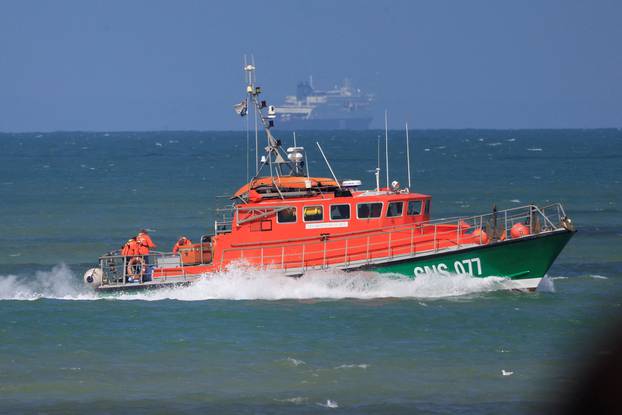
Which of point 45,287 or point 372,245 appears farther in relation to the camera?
point 45,287

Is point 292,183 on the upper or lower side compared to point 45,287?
upper

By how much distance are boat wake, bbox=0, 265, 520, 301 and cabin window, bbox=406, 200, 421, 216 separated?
62.8 inches

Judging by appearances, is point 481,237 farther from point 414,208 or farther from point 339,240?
point 339,240

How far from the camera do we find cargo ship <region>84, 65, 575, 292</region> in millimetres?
26719

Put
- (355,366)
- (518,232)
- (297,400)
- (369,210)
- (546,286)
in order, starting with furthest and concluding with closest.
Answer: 1. (546,286)
2. (369,210)
3. (518,232)
4. (355,366)
5. (297,400)

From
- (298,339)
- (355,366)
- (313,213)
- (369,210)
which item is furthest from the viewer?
(313,213)

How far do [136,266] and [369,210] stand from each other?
596 cm

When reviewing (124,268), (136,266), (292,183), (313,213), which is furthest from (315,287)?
(124,268)

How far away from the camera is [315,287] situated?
2730 cm

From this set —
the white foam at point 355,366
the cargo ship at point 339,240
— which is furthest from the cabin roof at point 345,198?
the white foam at point 355,366

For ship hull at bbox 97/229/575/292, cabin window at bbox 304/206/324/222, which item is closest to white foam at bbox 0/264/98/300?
cabin window at bbox 304/206/324/222

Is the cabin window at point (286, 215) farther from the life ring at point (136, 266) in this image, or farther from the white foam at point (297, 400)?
the white foam at point (297, 400)

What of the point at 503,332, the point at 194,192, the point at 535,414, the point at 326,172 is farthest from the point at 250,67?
the point at 326,172

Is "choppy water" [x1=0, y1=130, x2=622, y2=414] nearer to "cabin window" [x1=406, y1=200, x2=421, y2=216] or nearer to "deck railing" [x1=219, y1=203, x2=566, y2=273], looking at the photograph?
"deck railing" [x1=219, y1=203, x2=566, y2=273]
